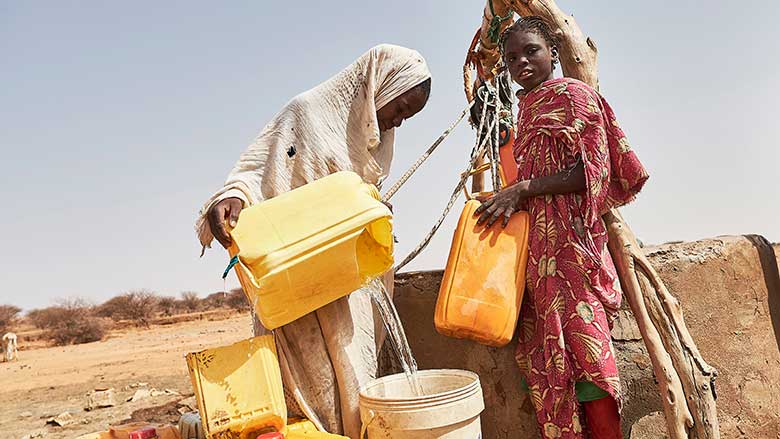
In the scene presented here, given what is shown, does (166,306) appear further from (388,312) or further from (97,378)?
(388,312)

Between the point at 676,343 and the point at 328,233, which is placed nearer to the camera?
the point at 328,233

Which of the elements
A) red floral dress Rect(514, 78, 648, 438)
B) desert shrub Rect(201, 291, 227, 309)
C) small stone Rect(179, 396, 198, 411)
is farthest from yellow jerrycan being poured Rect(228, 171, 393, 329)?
desert shrub Rect(201, 291, 227, 309)

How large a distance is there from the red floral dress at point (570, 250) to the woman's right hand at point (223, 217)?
115 centimetres

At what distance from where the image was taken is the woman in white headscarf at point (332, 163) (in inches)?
97.5

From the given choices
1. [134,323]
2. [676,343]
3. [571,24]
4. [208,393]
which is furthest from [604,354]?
[134,323]

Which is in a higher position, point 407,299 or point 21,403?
point 407,299

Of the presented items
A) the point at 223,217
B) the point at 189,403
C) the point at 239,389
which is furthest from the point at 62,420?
the point at 223,217

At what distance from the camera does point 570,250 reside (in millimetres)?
2141

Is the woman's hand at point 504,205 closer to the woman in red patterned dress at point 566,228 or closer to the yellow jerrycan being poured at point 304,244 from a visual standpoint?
the woman in red patterned dress at point 566,228

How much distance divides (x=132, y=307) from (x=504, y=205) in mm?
21747

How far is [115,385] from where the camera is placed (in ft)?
25.0

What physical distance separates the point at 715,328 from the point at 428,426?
166 centimetres

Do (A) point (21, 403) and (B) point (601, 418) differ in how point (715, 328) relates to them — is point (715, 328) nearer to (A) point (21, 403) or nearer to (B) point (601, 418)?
(B) point (601, 418)

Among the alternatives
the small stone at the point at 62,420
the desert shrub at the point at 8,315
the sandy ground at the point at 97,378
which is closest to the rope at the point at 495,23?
the sandy ground at the point at 97,378
